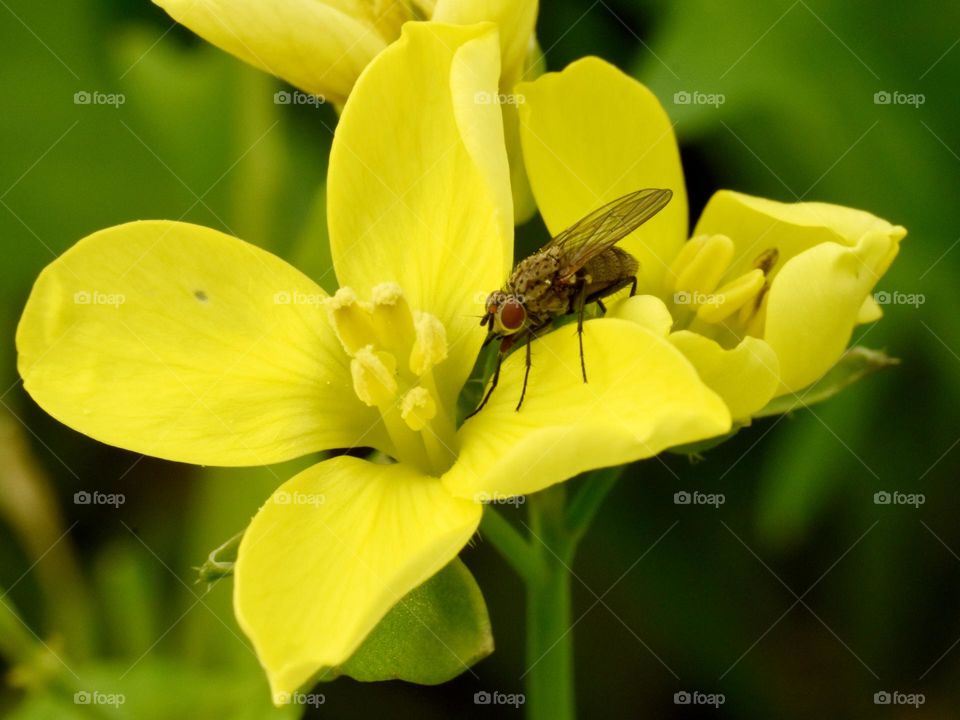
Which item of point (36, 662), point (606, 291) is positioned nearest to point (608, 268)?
point (606, 291)

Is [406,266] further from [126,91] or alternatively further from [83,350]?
[126,91]

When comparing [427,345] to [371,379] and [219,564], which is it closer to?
[371,379]

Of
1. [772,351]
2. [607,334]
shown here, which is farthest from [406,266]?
[772,351]

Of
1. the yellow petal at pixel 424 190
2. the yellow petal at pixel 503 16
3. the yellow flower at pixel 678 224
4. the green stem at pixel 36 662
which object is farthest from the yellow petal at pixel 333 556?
the green stem at pixel 36 662

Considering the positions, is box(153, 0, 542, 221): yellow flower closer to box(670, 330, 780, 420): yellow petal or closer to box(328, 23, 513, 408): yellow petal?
box(328, 23, 513, 408): yellow petal

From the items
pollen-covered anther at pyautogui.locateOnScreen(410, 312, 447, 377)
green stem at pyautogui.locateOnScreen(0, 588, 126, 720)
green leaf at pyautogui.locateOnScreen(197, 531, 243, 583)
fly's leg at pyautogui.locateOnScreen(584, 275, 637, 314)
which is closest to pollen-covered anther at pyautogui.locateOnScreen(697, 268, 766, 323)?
fly's leg at pyautogui.locateOnScreen(584, 275, 637, 314)

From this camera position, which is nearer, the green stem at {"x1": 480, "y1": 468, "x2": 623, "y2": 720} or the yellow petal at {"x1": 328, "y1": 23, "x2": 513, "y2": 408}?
the yellow petal at {"x1": 328, "y1": 23, "x2": 513, "y2": 408}
